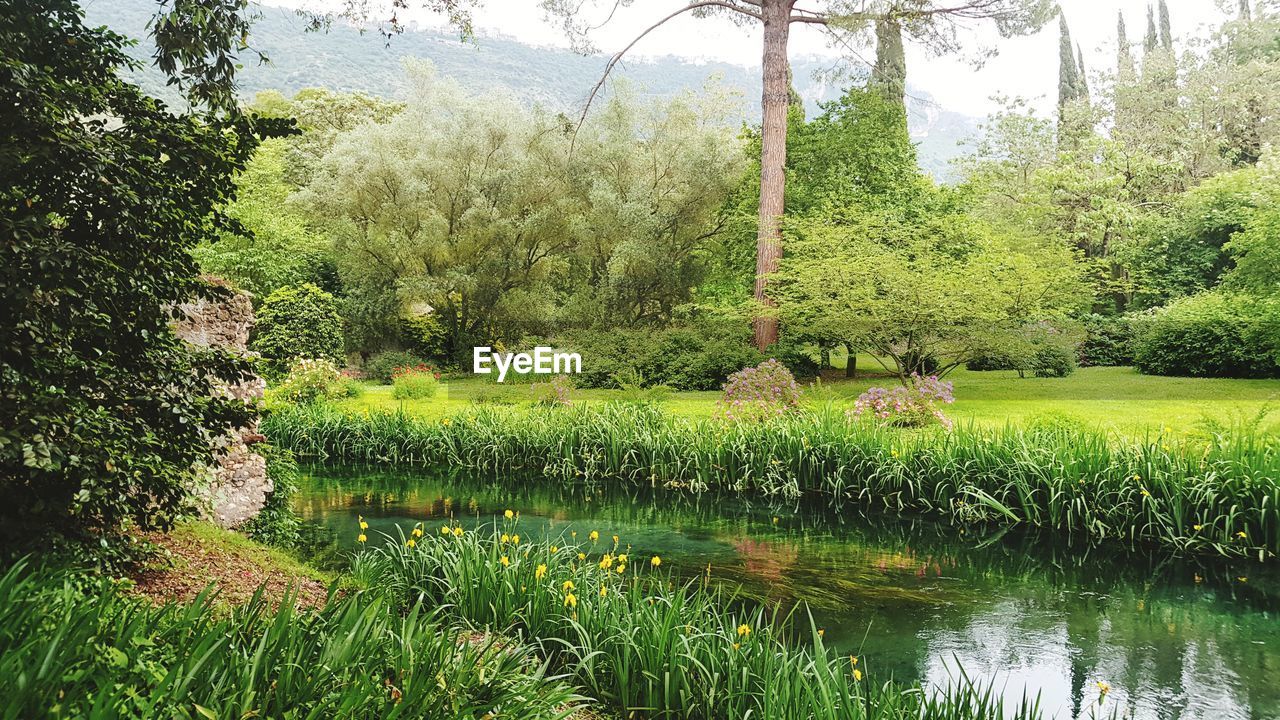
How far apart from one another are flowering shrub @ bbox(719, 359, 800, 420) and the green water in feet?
5.45

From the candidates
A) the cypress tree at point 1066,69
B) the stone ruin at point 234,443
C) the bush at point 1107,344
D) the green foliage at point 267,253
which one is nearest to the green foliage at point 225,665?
the stone ruin at point 234,443

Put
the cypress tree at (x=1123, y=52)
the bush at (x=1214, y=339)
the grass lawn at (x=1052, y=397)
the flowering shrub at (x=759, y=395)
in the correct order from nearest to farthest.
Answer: the flowering shrub at (x=759, y=395)
the grass lawn at (x=1052, y=397)
the bush at (x=1214, y=339)
the cypress tree at (x=1123, y=52)

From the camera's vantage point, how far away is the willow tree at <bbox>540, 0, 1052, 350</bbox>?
51.0ft

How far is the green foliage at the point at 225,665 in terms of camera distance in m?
1.94

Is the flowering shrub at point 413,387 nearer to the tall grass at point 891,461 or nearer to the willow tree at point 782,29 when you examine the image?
the tall grass at point 891,461

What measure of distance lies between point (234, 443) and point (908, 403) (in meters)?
7.77

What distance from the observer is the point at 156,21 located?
3500mm

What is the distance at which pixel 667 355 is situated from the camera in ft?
56.0

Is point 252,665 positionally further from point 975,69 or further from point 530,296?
point 530,296

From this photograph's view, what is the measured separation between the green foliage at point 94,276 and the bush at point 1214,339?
16.2 m

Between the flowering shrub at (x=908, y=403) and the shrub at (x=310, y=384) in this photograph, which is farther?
the shrub at (x=310, y=384)

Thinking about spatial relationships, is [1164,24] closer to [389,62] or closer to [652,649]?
[652,649]

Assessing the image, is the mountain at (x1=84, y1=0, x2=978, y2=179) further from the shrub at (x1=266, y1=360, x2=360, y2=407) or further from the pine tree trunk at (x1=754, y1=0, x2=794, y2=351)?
the shrub at (x1=266, y1=360, x2=360, y2=407)

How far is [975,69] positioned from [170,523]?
16733 millimetres
